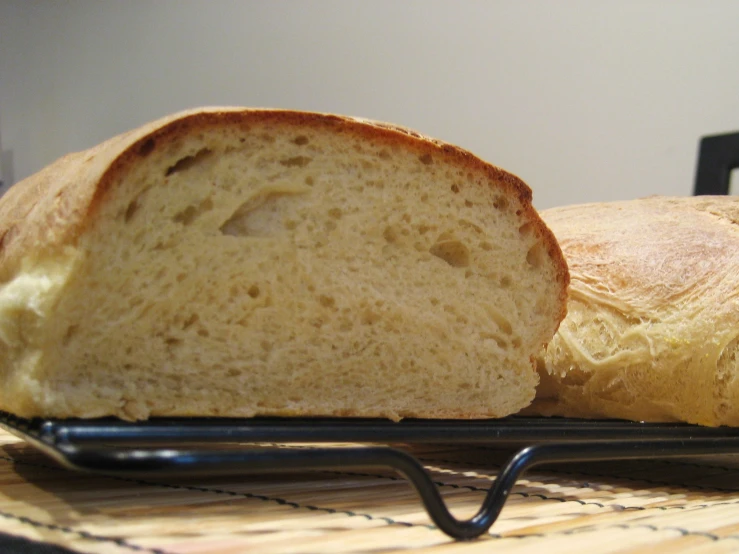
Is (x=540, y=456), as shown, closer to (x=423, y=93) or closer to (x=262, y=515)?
(x=262, y=515)

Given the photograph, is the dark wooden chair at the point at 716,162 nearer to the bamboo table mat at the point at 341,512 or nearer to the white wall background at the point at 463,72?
the white wall background at the point at 463,72

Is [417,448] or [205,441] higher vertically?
[205,441]

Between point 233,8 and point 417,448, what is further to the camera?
point 233,8

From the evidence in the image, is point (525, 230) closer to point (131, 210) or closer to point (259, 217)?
point (259, 217)

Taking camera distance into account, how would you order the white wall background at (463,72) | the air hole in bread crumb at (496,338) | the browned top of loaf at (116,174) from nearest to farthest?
the browned top of loaf at (116,174), the air hole in bread crumb at (496,338), the white wall background at (463,72)

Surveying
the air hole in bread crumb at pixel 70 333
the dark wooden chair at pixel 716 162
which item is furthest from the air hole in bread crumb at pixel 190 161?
the dark wooden chair at pixel 716 162

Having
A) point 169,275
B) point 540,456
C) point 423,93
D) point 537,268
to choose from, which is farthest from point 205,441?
point 423,93
